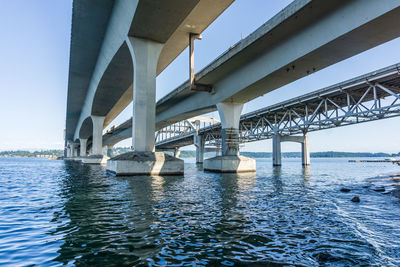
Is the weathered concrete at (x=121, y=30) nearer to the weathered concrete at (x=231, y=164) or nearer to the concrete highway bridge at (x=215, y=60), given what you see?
the concrete highway bridge at (x=215, y=60)

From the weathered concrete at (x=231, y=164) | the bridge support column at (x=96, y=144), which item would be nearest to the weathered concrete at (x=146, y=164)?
the weathered concrete at (x=231, y=164)

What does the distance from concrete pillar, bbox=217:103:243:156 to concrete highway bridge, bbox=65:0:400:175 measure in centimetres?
12

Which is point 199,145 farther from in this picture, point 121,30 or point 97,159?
point 121,30

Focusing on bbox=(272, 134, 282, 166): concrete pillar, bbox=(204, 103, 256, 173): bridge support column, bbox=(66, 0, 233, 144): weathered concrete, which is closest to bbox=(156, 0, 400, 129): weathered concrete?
bbox=(204, 103, 256, 173): bridge support column

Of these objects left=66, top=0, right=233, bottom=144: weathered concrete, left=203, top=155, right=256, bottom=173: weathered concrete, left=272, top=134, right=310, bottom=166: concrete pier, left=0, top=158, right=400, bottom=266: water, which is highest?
left=66, top=0, right=233, bottom=144: weathered concrete

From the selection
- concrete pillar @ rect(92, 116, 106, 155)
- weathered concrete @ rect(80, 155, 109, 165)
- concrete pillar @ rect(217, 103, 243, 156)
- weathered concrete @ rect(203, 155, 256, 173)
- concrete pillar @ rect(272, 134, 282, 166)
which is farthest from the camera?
concrete pillar @ rect(92, 116, 106, 155)

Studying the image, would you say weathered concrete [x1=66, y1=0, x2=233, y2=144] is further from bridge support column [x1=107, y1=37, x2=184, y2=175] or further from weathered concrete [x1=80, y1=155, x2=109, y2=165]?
weathered concrete [x1=80, y1=155, x2=109, y2=165]

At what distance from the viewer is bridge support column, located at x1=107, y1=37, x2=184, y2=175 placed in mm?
20219

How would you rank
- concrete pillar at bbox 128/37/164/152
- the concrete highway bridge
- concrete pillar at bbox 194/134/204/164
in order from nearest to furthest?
the concrete highway bridge
concrete pillar at bbox 128/37/164/152
concrete pillar at bbox 194/134/204/164

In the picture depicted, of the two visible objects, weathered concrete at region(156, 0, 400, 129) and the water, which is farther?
weathered concrete at region(156, 0, 400, 129)

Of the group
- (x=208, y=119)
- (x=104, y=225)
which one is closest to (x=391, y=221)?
(x=104, y=225)

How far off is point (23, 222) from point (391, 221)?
10263 millimetres

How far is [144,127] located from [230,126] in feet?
39.6

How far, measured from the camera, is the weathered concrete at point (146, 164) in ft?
65.5
